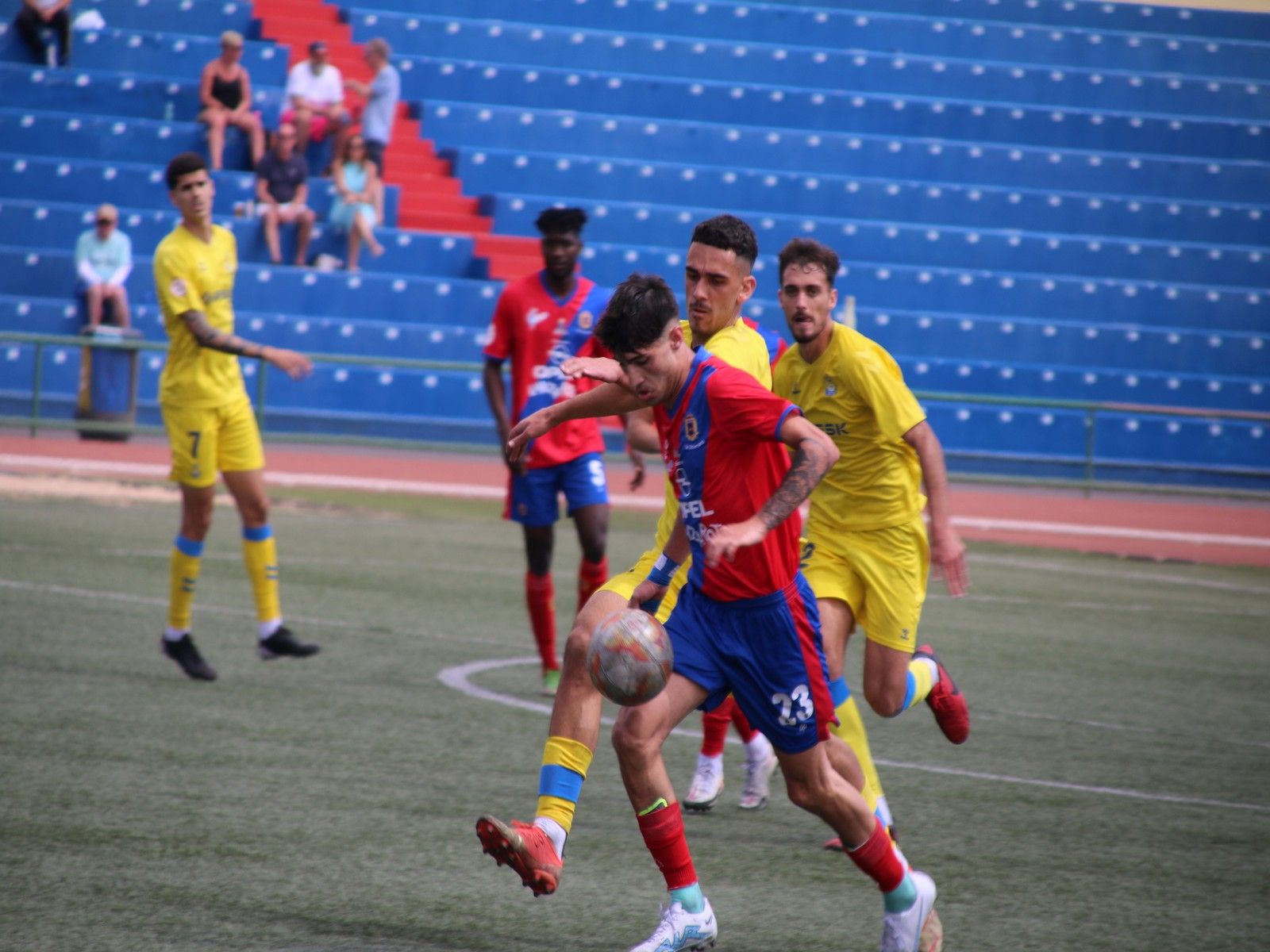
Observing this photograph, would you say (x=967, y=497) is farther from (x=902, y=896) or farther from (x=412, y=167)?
(x=902, y=896)

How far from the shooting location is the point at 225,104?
76.4 ft

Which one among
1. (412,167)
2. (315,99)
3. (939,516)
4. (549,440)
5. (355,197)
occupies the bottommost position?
(549,440)

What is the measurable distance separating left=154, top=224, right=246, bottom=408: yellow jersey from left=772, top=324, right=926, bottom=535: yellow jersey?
344cm

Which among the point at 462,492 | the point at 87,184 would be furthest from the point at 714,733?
the point at 87,184

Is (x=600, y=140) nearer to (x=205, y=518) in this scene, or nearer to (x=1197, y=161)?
(x=1197, y=161)

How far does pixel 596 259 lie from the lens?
23.8 metres

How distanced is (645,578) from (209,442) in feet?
12.2

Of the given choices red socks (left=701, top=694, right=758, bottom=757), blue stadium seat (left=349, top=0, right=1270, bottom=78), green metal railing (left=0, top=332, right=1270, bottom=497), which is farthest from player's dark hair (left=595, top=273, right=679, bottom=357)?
blue stadium seat (left=349, top=0, right=1270, bottom=78)

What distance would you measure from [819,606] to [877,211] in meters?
21.0

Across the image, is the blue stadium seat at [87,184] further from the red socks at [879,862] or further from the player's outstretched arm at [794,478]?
the red socks at [879,862]

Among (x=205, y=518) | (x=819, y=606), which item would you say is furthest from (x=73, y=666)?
(x=819, y=606)

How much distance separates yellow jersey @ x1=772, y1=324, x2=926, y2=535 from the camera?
5848 millimetres

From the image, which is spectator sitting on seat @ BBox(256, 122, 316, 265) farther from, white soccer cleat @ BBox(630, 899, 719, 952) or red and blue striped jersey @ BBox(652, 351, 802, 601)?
white soccer cleat @ BBox(630, 899, 719, 952)

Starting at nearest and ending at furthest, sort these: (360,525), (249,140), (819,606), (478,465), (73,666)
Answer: (819,606) → (73,666) → (360,525) → (478,465) → (249,140)
